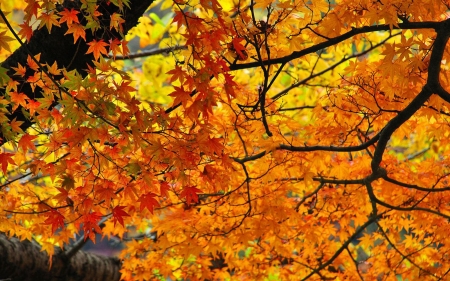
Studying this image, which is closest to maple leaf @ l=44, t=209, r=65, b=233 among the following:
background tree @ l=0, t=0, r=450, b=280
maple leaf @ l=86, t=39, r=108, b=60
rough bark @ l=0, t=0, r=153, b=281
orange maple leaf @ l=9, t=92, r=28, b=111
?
background tree @ l=0, t=0, r=450, b=280

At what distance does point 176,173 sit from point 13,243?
264 centimetres

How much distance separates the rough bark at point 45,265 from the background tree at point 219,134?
20 mm

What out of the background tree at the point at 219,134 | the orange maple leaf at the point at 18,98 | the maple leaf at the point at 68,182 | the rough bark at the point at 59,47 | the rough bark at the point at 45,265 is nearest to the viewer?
the background tree at the point at 219,134

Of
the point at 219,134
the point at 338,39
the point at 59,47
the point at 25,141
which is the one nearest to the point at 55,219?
the point at 25,141

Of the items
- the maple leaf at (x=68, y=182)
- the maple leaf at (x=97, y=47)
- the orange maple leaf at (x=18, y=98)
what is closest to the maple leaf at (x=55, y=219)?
the maple leaf at (x=68, y=182)

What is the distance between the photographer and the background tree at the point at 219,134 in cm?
296

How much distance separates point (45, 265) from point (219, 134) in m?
2.38

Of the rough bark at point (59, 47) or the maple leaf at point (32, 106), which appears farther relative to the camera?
the rough bark at point (59, 47)

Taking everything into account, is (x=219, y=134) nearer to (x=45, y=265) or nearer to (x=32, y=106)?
(x=32, y=106)

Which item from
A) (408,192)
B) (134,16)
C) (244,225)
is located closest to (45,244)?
(244,225)

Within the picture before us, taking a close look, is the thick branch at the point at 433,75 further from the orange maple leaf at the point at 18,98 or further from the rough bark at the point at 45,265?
the rough bark at the point at 45,265

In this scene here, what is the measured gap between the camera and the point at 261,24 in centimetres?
323

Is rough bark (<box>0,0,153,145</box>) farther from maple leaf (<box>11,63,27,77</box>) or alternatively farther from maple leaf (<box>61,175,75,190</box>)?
maple leaf (<box>61,175,75,190</box>)

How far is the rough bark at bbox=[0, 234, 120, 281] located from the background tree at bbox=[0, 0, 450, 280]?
2 centimetres
